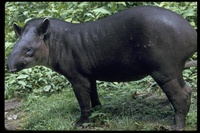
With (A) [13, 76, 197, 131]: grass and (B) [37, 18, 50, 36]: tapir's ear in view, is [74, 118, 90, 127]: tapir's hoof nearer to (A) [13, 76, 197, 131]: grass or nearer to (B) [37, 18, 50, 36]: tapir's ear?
(A) [13, 76, 197, 131]: grass

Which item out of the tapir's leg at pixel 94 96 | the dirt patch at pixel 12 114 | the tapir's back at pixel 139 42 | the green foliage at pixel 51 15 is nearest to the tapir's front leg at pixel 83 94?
the tapir's back at pixel 139 42

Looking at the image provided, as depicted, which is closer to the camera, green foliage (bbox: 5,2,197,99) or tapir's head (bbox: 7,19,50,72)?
tapir's head (bbox: 7,19,50,72)

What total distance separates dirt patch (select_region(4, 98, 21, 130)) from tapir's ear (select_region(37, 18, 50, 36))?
5.38 feet

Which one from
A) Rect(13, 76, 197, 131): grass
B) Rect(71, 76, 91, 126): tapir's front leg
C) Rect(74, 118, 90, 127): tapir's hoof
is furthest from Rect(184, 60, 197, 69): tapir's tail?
Rect(74, 118, 90, 127): tapir's hoof

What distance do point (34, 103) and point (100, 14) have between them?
300 centimetres

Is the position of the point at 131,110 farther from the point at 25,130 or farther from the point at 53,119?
the point at 25,130

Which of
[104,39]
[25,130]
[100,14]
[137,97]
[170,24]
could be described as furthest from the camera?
[100,14]

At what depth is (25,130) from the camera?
5.46 meters

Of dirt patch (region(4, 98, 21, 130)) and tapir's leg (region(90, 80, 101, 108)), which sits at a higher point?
Answer: tapir's leg (region(90, 80, 101, 108))

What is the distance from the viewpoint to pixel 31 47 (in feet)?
16.6

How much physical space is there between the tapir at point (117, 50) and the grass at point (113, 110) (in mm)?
266

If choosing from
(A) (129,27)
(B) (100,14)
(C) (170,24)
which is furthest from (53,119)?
(B) (100,14)

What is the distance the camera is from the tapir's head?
4995mm

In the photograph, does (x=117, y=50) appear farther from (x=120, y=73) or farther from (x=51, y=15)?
(x=51, y=15)
